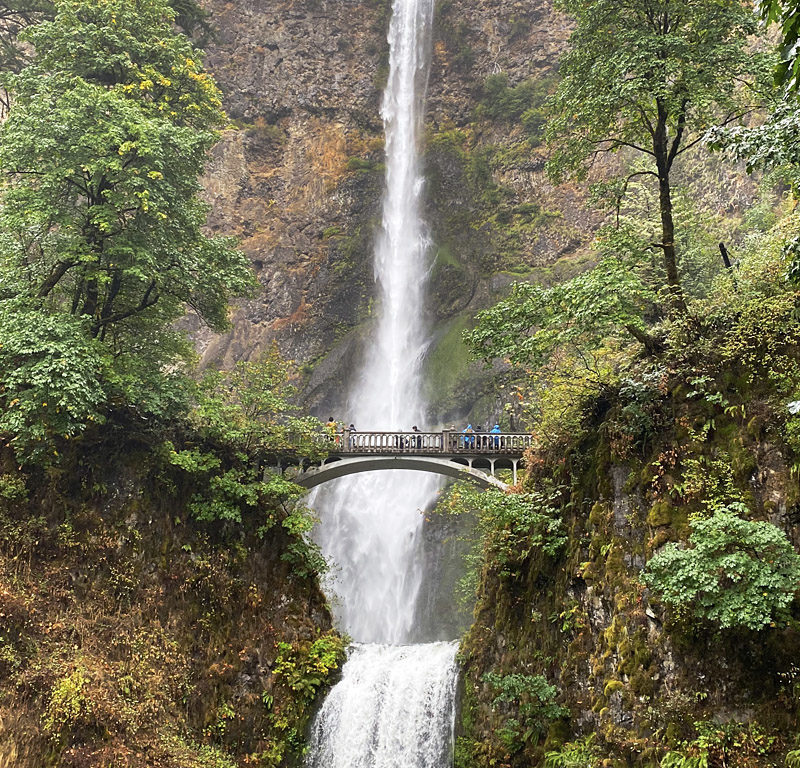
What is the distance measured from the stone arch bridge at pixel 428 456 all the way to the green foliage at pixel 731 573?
12.9m

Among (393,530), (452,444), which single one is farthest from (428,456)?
(393,530)

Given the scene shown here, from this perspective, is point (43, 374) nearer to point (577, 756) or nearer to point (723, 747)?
point (577, 756)

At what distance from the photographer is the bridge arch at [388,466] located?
20812mm

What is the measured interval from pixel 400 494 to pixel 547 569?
64.5 feet

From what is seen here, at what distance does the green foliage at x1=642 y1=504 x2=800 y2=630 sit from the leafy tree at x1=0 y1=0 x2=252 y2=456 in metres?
11.3

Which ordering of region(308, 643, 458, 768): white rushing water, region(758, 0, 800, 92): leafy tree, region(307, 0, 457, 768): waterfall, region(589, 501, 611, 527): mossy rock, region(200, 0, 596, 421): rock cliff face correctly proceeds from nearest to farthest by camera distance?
region(758, 0, 800, 92): leafy tree
region(589, 501, 611, 527): mossy rock
region(308, 643, 458, 768): white rushing water
region(307, 0, 457, 768): waterfall
region(200, 0, 596, 421): rock cliff face

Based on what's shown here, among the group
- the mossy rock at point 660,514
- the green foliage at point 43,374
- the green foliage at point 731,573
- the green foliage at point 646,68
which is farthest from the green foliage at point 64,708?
the green foliage at point 646,68

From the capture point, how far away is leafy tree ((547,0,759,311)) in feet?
34.6

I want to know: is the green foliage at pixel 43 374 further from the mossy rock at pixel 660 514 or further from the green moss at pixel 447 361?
the green moss at pixel 447 361

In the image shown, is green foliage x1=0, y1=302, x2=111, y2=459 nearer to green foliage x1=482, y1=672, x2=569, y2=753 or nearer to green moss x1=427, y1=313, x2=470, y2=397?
green foliage x1=482, y1=672, x2=569, y2=753

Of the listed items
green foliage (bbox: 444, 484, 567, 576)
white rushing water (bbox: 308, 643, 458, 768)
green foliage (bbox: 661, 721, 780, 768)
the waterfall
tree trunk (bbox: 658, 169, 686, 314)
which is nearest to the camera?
green foliage (bbox: 661, 721, 780, 768)

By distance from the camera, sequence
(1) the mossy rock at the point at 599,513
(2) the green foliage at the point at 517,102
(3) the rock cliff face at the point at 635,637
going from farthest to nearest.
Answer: (2) the green foliage at the point at 517,102 → (1) the mossy rock at the point at 599,513 → (3) the rock cliff face at the point at 635,637

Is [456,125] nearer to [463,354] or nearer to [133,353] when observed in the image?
[463,354]

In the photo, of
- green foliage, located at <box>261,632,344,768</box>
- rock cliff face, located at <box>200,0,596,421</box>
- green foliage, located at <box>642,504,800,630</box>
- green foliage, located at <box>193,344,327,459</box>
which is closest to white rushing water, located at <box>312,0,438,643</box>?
rock cliff face, located at <box>200,0,596,421</box>
